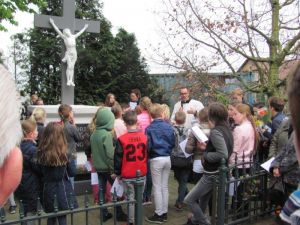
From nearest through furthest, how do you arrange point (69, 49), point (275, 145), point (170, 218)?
point (275, 145)
point (170, 218)
point (69, 49)

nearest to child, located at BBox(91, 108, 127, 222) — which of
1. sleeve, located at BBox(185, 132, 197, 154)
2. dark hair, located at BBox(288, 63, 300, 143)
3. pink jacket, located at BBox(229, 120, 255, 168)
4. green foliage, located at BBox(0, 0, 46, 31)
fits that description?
sleeve, located at BBox(185, 132, 197, 154)

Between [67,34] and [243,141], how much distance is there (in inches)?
238

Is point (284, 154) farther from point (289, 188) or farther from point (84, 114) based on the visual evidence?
point (84, 114)

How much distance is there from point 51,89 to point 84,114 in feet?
36.7

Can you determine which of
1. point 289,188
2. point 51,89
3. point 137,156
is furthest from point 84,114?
point 51,89

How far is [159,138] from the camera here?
5270mm

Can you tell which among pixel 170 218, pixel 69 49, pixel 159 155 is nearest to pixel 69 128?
pixel 159 155

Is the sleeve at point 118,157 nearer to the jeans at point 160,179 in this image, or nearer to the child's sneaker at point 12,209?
the jeans at point 160,179

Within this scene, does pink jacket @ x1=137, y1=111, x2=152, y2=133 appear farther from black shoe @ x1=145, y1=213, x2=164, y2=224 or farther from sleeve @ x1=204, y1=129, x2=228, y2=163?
sleeve @ x1=204, y1=129, x2=228, y2=163

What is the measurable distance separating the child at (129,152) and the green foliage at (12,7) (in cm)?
1154

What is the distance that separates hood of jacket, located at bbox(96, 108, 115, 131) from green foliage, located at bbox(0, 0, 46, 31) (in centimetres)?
1093

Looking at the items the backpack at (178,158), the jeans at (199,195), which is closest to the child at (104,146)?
the backpack at (178,158)

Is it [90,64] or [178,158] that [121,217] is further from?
[90,64]

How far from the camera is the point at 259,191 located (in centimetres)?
525
